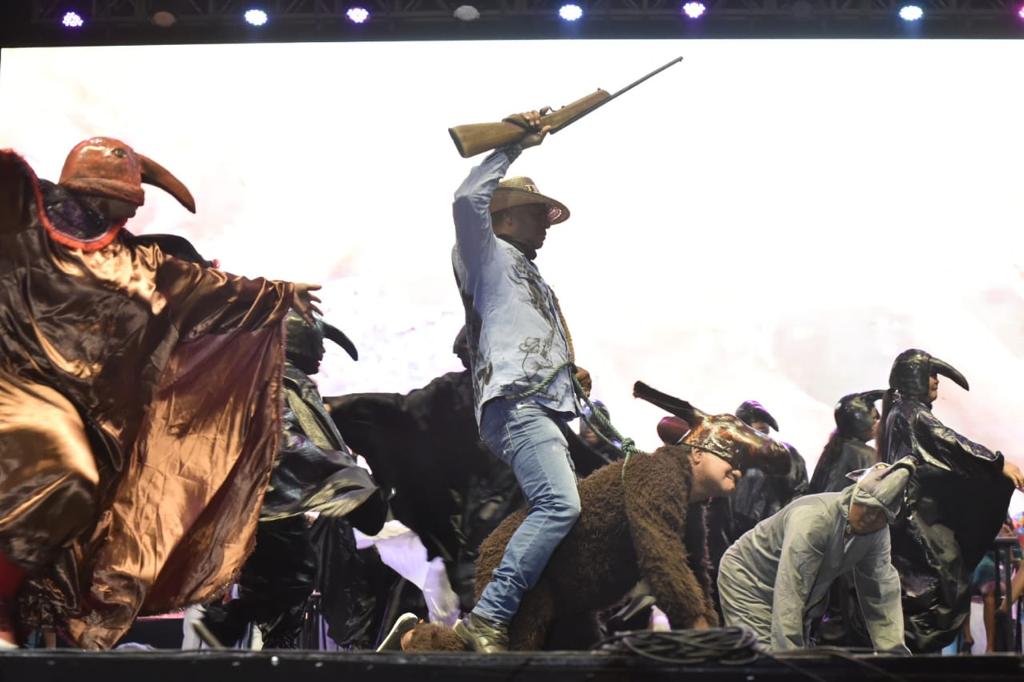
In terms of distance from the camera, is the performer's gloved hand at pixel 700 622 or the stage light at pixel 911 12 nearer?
the performer's gloved hand at pixel 700 622

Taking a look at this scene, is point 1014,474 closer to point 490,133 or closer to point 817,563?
point 817,563

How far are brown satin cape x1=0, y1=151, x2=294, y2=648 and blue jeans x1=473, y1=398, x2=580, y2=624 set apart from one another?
1.04 meters

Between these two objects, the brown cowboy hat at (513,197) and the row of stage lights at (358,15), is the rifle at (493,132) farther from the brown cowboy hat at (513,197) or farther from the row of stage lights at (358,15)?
the row of stage lights at (358,15)

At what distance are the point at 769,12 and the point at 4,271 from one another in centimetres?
359

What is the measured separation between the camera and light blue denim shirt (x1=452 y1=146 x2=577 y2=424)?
407 cm

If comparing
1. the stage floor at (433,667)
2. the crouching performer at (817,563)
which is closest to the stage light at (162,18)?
the crouching performer at (817,563)

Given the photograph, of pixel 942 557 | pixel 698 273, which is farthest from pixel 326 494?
pixel 942 557

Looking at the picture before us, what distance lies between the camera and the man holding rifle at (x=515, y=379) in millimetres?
3828

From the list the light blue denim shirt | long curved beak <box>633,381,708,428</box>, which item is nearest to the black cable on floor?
the light blue denim shirt

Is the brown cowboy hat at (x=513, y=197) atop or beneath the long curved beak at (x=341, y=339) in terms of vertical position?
atop

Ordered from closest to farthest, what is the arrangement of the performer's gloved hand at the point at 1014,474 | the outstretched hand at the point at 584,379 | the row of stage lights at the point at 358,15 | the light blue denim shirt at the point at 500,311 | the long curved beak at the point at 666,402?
1. the light blue denim shirt at the point at 500,311
2. the long curved beak at the point at 666,402
3. the outstretched hand at the point at 584,379
4. the performer's gloved hand at the point at 1014,474
5. the row of stage lights at the point at 358,15

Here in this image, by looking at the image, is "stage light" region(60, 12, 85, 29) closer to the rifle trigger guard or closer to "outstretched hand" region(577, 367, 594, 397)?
the rifle trigger guard

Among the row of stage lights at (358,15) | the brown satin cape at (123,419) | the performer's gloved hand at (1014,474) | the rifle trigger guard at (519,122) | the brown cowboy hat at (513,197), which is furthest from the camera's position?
the row of stage lights at (358,15)

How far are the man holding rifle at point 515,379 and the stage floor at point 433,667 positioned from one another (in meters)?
1.01
